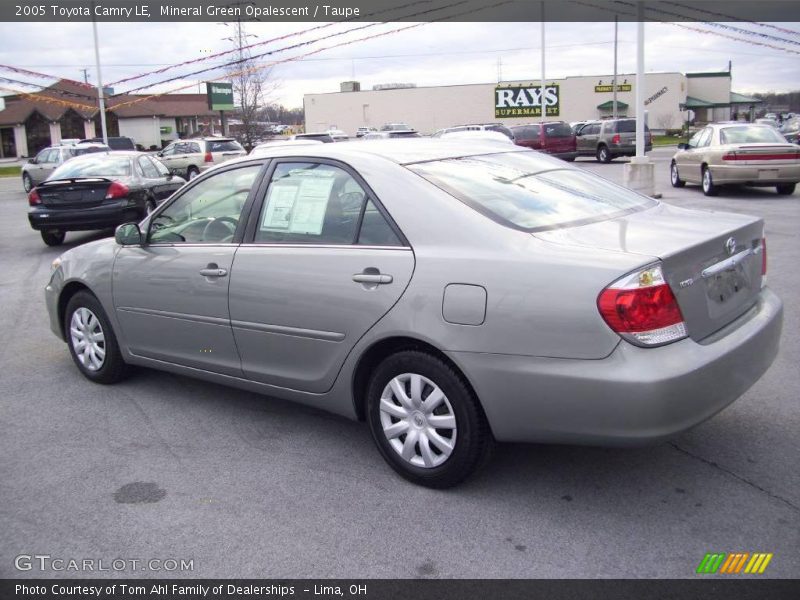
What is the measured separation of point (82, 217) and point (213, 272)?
9217 mm

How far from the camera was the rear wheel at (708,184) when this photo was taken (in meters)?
16.5

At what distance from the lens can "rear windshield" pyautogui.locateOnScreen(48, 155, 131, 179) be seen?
44.6 ft

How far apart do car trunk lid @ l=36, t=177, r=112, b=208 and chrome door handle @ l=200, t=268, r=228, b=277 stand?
9.18m

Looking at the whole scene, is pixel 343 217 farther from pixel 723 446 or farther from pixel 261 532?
pixel 723 446

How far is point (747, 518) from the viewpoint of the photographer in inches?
134

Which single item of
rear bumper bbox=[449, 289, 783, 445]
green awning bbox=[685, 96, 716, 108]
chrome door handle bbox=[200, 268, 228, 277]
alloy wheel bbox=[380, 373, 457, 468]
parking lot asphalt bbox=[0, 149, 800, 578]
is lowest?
parking lot asphalt bbox=[0, 149, 800, 578]

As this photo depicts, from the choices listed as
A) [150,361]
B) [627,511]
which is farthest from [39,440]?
[627,511]

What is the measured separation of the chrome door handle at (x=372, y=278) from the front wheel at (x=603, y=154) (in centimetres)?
3178

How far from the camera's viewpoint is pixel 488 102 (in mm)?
68875

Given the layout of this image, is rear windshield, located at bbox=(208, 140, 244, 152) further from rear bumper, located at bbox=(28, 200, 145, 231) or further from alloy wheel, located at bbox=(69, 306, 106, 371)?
alloy wheel, located at bbox=(69, 306, 106, 371)

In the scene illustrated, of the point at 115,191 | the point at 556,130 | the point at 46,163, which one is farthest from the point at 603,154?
the point at 115,191

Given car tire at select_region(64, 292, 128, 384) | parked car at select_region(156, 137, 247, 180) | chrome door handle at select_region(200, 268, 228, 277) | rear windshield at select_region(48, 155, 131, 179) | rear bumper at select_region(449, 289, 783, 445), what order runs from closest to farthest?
rear bumper at select_region(449, 289, 783, 445) → chrome door handle at select_region(200, 268, 228, 277) → car tire at select_region(64, 292, 128, 384) → rear windshield at select_region(48, 155, 131, 179) → parked car at select_region(156, 137, 247, 180)
